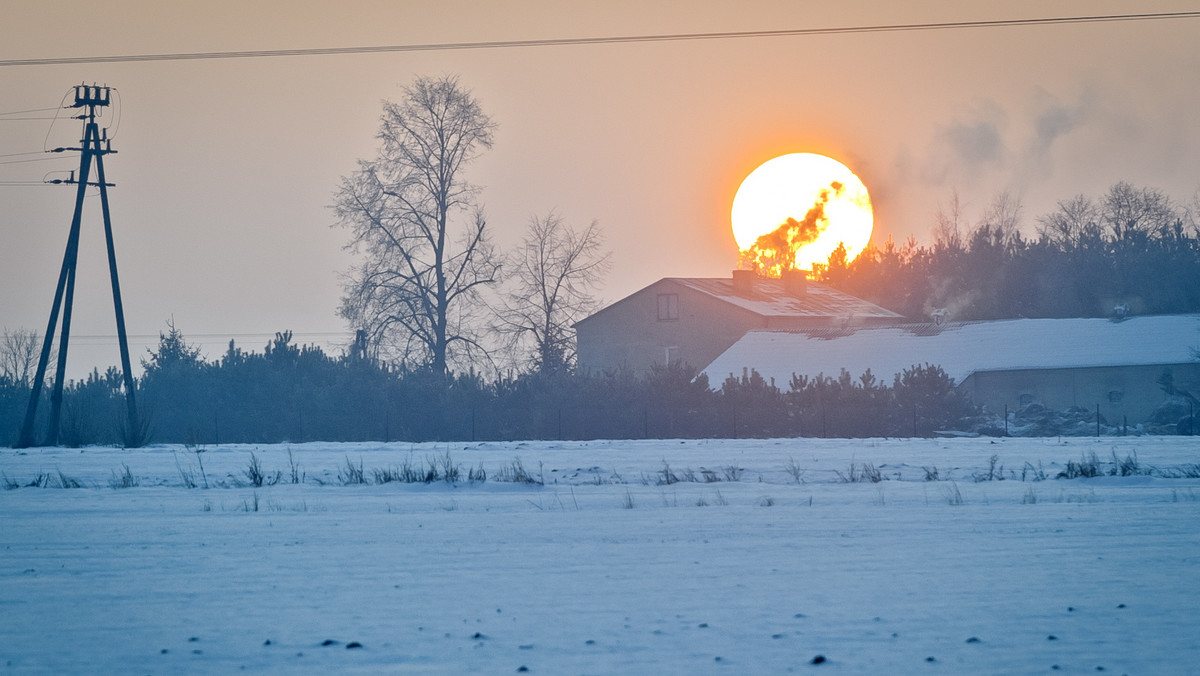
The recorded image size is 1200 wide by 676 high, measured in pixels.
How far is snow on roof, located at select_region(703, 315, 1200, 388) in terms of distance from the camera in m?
46.0

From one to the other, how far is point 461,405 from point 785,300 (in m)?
24.1

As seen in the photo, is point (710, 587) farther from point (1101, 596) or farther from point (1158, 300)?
point (1158, 300)

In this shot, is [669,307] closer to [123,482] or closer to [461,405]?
[461,405]

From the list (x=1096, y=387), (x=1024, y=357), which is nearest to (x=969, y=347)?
(x=1024, y=357)

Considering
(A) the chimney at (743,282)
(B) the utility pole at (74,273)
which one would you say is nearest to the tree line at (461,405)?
(B) the utility pole at (74,273)

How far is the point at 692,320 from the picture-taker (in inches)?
2340

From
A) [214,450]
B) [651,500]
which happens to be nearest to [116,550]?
[651,500]

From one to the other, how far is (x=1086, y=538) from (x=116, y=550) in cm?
990

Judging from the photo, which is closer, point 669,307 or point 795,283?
point 669,307

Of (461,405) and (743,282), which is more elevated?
(743,282)

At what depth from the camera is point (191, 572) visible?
10273mm

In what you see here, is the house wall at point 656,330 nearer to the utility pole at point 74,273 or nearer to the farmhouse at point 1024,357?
the farmhouse at point 1024,357

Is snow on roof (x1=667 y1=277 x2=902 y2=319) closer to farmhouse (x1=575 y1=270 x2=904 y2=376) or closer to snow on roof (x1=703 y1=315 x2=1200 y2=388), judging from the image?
farmhouse (x1=575 y1=270 x2=904 y2=376)

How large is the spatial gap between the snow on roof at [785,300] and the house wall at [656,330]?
64cm
